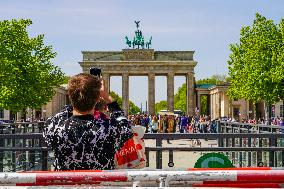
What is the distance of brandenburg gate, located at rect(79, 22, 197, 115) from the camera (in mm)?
106625

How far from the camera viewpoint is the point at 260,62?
172 feet

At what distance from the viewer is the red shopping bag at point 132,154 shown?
484cm

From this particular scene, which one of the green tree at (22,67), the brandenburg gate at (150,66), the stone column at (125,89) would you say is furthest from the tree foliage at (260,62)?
the stone column at (125,89)

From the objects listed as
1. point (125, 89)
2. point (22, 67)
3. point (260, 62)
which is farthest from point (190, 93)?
point (22, 67)

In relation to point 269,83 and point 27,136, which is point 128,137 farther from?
point 269,83

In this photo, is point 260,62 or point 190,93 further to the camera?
point 190,93

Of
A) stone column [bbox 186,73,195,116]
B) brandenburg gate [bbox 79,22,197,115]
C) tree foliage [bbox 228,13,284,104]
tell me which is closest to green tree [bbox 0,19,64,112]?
tree foliage [bbox 228,13,284,104]

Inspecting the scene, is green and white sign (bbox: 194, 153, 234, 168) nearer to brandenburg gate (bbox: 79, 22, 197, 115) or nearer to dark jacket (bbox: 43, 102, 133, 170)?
dark jacket (bbox: 43, 102, 133, 170)

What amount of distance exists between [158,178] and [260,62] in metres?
49.9

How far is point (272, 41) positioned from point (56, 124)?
49.5 m

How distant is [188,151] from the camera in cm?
864

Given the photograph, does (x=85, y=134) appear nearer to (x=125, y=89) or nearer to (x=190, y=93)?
(x=125, y=89)

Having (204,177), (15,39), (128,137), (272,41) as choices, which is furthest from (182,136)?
(272,41)

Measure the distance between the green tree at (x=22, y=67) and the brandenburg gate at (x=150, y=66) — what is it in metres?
54.0
